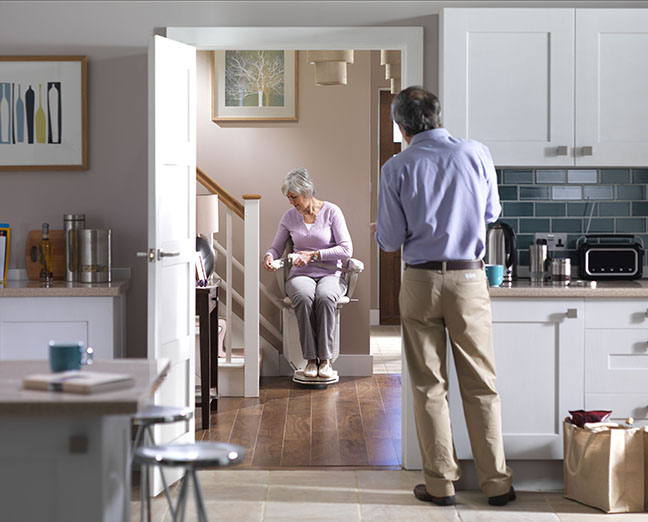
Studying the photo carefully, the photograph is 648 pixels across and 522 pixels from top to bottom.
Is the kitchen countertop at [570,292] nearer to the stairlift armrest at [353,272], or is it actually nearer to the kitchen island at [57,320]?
the kitchen island at [57,320]

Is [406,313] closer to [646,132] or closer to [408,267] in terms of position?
[408,267]

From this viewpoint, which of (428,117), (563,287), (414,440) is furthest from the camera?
(414,440)

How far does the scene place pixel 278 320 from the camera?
6.68 metres

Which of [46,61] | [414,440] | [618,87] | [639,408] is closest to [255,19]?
[46,61]

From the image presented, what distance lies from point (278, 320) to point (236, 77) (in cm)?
189

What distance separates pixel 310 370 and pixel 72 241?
2504mm

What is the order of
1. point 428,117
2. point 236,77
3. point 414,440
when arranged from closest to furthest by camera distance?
point 428,117 → point 414,440 → point 236,77

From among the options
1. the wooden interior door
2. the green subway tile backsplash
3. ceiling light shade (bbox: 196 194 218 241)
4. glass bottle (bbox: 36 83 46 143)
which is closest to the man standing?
the green subway tile backsplash

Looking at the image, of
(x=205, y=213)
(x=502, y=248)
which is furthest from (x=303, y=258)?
(x=502, y=248)

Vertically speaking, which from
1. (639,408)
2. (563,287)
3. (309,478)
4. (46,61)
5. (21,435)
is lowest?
(309,478)

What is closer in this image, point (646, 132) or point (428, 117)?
point (428, 117)

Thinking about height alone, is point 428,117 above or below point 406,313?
above

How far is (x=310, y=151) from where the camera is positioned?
21.9 feet

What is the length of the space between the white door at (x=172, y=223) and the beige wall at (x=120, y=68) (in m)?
0.25
